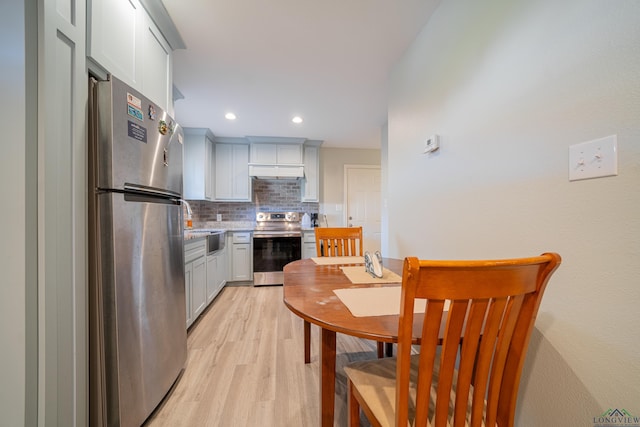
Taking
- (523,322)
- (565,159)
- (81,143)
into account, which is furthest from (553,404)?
(81,143)

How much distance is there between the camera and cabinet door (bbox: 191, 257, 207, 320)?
2163mm

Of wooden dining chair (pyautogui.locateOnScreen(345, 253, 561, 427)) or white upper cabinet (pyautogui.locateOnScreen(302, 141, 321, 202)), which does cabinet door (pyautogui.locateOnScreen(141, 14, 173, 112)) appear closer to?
wooden dining chair (pyautogui.locateOnScreen(345, 253, 561, 427))

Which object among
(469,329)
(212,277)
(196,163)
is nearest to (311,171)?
(196,163)

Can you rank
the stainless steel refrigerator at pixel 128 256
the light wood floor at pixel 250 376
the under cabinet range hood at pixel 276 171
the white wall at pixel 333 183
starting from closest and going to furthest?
the stainless steel refrigerator at pixel 128 256 < the light wood floor at pixel 250 376 < the under cabinet range hood at pixel 276 171 < the white wall at pixel 333 183

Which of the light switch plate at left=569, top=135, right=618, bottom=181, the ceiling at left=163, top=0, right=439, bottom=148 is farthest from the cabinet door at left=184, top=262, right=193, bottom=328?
the light switch plate at left=569, top=135, right=618, bottom=181

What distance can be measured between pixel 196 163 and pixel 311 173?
177 cm

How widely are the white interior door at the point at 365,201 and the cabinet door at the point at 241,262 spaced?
1.86 metres

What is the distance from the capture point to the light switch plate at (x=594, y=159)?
64cm

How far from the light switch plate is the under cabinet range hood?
3.19 m

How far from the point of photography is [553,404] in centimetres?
79

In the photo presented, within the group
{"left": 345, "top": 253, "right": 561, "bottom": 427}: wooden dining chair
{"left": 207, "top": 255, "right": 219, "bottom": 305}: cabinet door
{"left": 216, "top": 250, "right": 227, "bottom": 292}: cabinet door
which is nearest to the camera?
{"left": 345, "top": 253, "right": 561, "bottom": 427}: wooden dining chair

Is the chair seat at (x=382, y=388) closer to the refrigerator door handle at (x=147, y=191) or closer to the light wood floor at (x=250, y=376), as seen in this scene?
the light wood floor at (x=250, y=376)

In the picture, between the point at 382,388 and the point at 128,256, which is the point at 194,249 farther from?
the point at 382,388

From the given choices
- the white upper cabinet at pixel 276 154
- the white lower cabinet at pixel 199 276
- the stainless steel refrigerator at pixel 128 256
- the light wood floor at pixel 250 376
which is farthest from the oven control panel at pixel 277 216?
the stainless steel refrigerator at pixel 128 256
